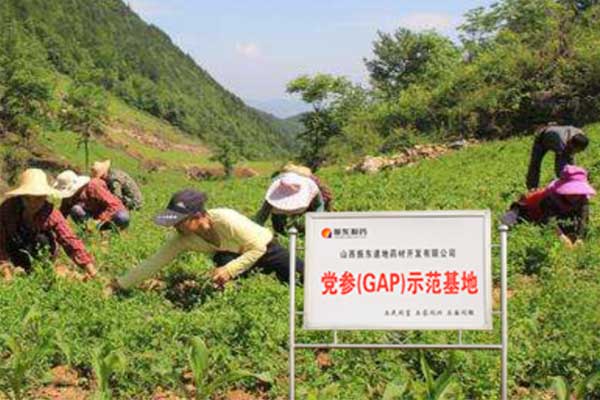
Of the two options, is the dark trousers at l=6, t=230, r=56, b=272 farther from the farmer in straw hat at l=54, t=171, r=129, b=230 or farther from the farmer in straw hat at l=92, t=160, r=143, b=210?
the farmer in straw hat at l=92, t=160, r=143, b=210

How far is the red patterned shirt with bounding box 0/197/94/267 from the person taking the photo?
25.4ft

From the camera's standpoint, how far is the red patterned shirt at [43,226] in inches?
305

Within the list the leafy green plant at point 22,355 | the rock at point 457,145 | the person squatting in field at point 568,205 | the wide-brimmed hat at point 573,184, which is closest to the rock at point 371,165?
the rock at point 457,145

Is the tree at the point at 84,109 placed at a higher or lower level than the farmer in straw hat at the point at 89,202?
higher

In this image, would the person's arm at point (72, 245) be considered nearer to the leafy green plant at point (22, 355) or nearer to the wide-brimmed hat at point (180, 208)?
the wide-brimmed hat at point (180, 208)

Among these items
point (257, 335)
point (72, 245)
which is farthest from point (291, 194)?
point (257, 335)

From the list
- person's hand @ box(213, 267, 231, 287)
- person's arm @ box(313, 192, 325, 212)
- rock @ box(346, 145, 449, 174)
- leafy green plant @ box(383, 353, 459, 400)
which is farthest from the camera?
rock @ box(346, 145, 449, 174)

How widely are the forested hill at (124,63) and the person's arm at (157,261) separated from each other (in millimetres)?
122674

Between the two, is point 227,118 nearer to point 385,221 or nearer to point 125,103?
point 125,103

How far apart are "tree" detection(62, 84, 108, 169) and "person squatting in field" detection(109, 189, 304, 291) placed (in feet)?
242

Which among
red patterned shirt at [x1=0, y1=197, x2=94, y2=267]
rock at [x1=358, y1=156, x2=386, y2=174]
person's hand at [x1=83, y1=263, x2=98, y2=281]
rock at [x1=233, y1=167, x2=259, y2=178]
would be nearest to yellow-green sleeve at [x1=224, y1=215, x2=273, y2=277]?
person's hand at [x1=83, y1=263, x2=98, y2=281]

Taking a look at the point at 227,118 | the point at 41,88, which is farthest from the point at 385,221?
the point at 227,118

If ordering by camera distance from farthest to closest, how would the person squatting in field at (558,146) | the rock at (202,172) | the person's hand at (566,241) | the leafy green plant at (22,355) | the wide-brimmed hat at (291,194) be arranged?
the rock at (202,172) → the person squatting in field at (558,146) → the wide-brimmed hat at (291,194) → the person's hand at (566,241) → the leafy green plant at (22,355)

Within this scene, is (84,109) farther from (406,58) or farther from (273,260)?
(273,260)
